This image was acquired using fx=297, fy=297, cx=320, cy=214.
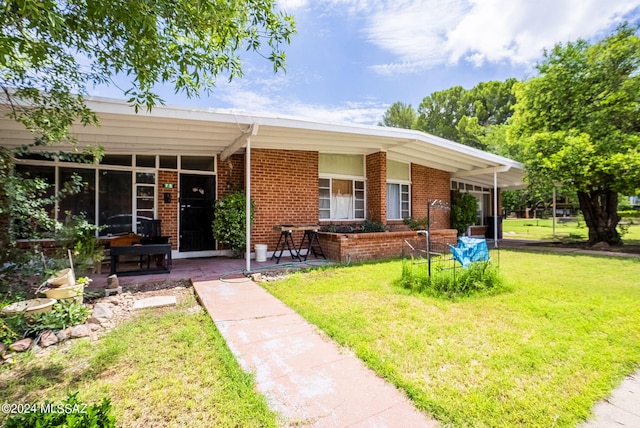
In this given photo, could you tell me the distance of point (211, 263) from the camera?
711cm

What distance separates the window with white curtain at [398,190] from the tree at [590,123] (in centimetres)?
412

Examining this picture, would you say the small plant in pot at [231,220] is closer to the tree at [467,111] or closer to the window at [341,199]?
the window at [341,199]

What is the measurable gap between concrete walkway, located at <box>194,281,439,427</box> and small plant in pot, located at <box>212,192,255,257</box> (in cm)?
339

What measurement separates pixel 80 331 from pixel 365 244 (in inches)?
228

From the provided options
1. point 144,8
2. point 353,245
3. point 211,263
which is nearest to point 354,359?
point 144,8

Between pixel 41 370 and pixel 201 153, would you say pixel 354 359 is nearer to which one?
pixel 41 370

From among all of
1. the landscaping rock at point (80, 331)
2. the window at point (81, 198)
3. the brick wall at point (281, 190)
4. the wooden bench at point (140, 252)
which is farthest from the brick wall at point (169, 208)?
the landscaping rock at point (80, 331)

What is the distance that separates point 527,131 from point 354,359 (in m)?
12.0

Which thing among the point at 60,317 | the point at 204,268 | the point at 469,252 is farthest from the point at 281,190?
the point at 60,317

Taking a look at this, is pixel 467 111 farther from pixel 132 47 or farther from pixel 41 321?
pixel 41 321

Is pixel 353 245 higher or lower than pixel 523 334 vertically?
higher

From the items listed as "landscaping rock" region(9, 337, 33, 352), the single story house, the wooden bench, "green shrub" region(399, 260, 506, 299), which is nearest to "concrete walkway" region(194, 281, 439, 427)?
"landscaping rock" region(9, 337, 33, 352)

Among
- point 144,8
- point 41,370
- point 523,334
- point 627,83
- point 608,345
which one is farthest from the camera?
point 627,83

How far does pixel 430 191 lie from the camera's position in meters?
11.4
